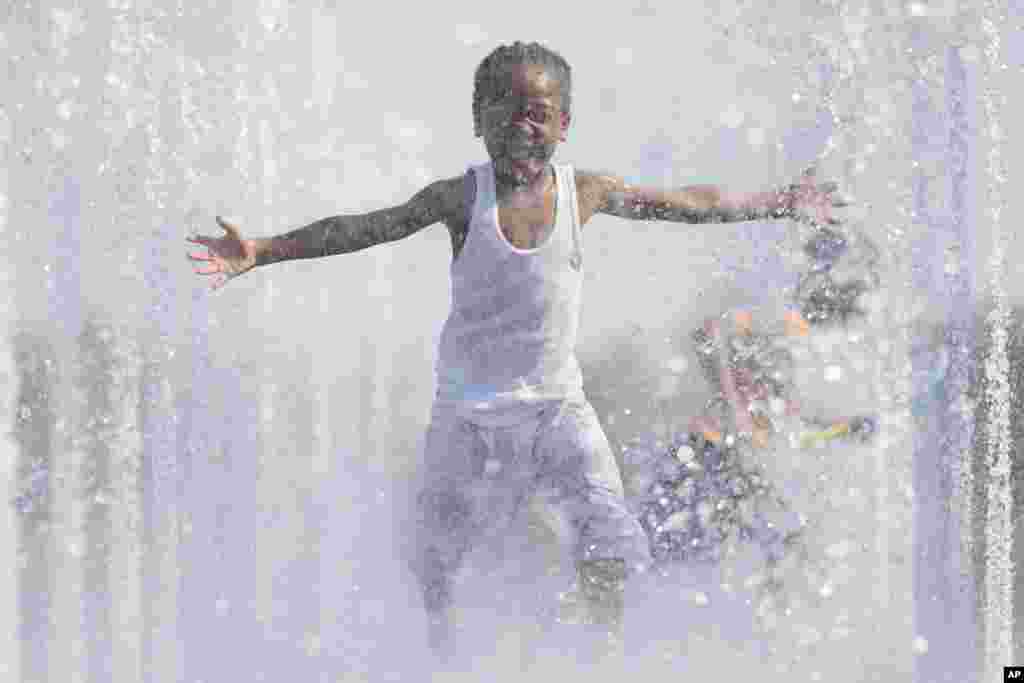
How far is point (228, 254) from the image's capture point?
3617 mm

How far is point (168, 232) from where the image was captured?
5691 millimetres

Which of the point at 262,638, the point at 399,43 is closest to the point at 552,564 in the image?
the point at 262,638

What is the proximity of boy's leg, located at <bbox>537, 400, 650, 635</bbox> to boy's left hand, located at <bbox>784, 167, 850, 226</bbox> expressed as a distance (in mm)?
901

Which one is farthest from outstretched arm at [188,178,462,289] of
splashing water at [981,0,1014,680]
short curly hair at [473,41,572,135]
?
splashing water at [981,0,1014,680]

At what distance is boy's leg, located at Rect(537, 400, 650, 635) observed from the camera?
3709mm

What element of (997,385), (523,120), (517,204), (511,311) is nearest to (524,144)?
(523,120)

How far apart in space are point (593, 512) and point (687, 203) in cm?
95

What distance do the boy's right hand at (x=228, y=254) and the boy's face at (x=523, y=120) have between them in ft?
2.49

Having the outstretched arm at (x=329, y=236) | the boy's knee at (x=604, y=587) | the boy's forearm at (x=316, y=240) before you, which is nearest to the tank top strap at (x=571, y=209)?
the outstretched arm at (x=329, y=236)

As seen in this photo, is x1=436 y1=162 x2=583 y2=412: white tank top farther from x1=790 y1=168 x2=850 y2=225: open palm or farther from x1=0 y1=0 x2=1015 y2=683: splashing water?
x1=0 y1=0 x2=1015 y2=683: splashing water

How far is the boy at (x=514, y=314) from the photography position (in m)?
3.66

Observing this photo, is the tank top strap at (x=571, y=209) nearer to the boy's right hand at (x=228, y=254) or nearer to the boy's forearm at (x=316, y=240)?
the boy's forearm at (x=316, y=240)

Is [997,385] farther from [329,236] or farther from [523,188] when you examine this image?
[329,236]

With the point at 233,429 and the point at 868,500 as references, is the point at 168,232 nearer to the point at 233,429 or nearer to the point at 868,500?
the point at 233,429
